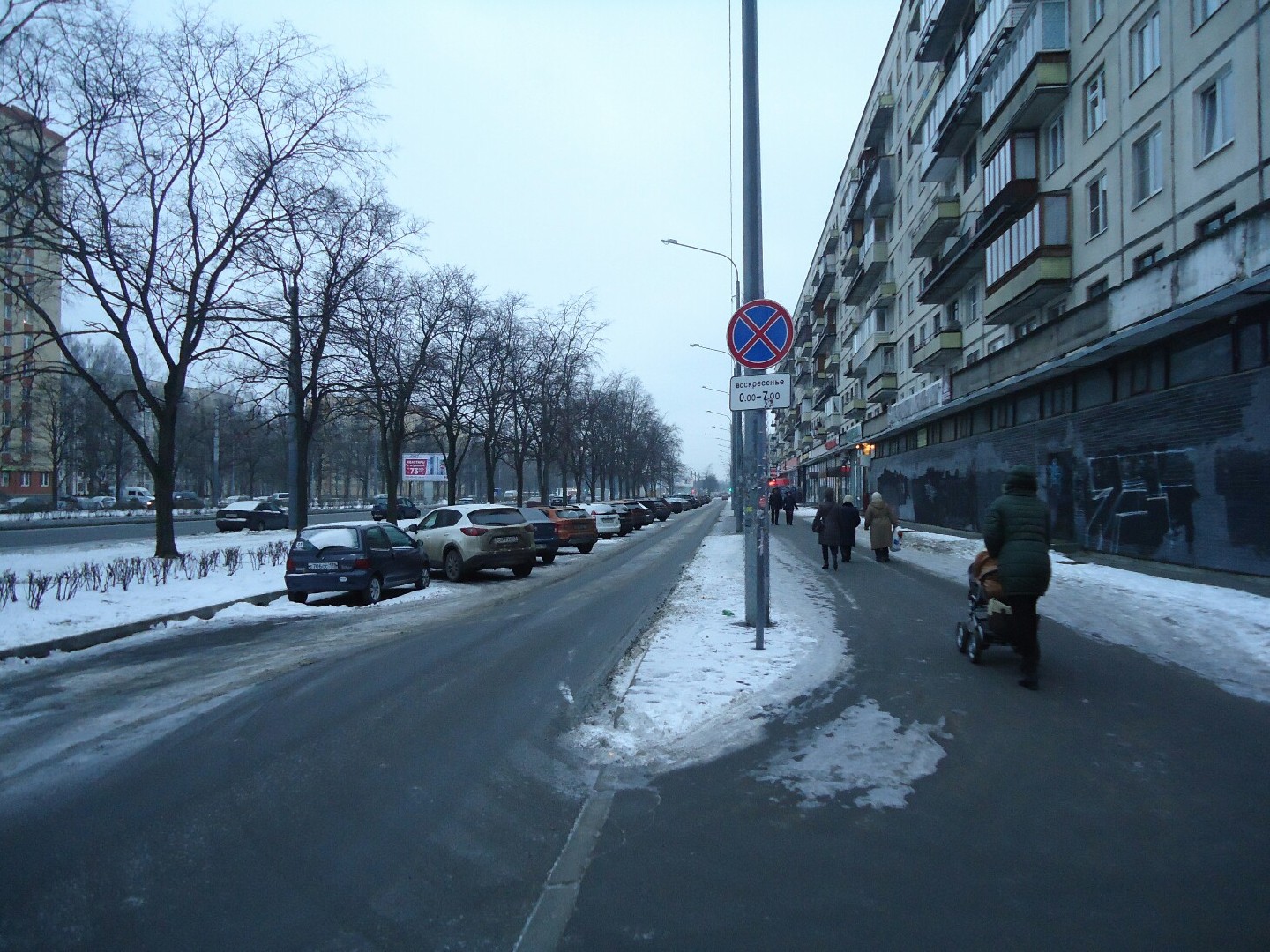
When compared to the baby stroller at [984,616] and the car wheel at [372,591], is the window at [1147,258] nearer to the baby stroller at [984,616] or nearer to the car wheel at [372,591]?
the baby stroller at [984,616]

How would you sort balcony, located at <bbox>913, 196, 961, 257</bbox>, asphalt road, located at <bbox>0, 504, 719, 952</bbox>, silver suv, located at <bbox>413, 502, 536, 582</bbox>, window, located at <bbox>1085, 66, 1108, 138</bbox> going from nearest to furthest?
asphalt road, located at <bbox>0, 504, 719, 952</bbox> < silver suv, located at <bbox>413, 502, 536, 582</bbox> < window, located at <bbox>1085, 66, 1108, 138</bbox> < balcony, located at <bbox>913, 196, 961, 257</bbox>

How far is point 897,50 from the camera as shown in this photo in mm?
44688

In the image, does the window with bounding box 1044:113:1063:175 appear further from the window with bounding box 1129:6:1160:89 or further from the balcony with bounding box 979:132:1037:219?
the window with bounding box 1129:6:1160:89

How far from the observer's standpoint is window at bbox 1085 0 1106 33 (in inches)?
860

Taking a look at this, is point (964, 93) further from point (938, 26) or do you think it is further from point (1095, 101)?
point (1095, 101)

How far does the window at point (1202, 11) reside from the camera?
16.6 meters

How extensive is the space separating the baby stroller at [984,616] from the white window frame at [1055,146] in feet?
66.2

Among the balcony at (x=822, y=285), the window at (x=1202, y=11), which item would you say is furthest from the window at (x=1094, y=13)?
the balcony at (x=822, y=285)

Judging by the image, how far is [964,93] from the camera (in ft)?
96.6

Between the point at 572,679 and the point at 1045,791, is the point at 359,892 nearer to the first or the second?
the point at 1045,791

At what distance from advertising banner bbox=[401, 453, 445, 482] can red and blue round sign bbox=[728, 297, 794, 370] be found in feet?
176

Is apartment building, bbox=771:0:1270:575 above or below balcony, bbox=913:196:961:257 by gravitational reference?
below

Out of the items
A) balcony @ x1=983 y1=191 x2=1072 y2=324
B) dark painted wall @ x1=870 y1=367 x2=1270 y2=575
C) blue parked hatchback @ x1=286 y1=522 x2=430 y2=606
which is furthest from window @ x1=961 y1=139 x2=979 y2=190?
blue parked hatchback @ x1=286 y1=522 x2=430 y2=606

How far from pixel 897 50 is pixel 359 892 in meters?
49.5
